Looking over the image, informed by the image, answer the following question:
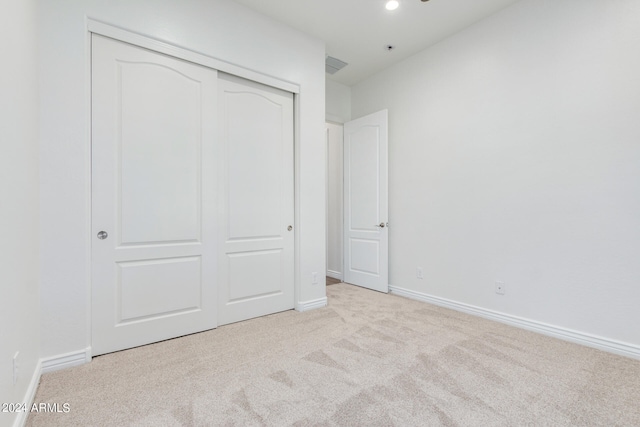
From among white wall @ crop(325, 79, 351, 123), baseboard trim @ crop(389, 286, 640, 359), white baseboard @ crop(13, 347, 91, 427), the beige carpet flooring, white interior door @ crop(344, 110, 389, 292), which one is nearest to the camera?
the beige carpet flooring

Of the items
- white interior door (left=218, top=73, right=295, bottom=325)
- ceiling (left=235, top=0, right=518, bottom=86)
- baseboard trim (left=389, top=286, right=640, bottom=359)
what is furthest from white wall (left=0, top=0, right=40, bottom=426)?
baseboard trim (left=389, top=286, right=640, bottom=359)

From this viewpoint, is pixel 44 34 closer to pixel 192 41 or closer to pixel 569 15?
pixel 192 41

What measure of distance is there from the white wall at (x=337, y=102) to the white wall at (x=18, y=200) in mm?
3205

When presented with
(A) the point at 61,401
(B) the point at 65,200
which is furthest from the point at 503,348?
(B) the point at 65,200

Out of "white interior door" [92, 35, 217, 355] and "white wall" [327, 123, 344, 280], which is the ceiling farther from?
"white wall" [327, 123, 344, 280]

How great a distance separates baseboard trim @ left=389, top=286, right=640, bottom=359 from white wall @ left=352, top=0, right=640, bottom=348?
0.15ft

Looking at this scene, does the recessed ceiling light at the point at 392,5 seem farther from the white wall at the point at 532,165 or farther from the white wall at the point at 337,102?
the white wall at the point at 337,102

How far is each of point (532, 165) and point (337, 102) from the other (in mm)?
2734

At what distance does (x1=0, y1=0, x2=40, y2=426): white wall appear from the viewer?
1.28 metres

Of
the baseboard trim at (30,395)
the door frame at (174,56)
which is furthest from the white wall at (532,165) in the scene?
the baseboard trim at (30,395)

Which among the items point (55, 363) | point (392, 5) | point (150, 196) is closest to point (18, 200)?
point (150, 196)

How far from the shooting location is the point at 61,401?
164cm

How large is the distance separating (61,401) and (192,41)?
2649 millimetres

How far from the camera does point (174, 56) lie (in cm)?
246
